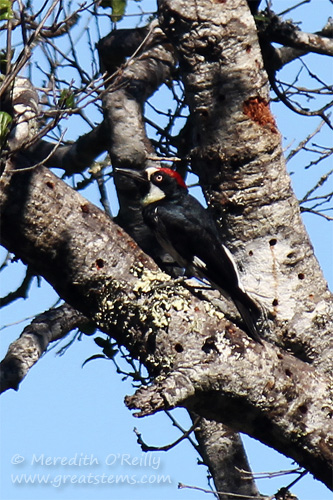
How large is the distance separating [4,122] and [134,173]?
5.45 ft

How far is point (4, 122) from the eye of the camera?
8.57 feet

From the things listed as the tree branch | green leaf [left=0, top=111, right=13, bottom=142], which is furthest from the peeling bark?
the tree branch

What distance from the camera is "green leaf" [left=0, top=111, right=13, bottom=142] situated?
260 centimetres

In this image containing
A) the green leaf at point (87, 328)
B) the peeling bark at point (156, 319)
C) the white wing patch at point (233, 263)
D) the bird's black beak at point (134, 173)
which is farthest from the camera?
the bird's black beak at point (134, 173)

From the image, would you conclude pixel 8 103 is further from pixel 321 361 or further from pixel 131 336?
pixel 321 361

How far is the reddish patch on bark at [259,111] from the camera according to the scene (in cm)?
350

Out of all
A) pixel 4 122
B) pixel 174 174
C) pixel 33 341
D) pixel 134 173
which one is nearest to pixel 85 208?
pixel 4 122

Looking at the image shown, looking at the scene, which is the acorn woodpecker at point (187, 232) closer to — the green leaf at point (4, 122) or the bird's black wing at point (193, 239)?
the bird's black wing at point (193, 239)

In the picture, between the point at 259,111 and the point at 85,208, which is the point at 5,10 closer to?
the point at 85,208

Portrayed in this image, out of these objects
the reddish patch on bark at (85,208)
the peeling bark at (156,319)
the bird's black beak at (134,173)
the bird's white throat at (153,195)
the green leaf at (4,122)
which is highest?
the bird's black beak at (134,173)

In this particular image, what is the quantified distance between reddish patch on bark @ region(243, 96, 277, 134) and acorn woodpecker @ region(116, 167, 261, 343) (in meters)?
0.58

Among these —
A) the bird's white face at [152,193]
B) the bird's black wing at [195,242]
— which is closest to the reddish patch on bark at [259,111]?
the bird's black wing at [195,242]

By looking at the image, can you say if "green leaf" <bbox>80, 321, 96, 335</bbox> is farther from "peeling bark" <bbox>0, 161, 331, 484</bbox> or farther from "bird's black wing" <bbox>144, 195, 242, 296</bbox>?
"peeling bark" <bbox>0, 161, 331, 484</bbox>

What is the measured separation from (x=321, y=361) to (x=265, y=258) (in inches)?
20.7
